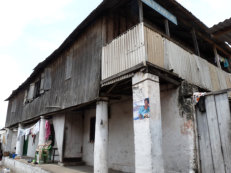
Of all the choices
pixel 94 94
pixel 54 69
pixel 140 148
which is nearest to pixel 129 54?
pixel 94 94

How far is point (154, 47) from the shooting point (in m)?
5.43

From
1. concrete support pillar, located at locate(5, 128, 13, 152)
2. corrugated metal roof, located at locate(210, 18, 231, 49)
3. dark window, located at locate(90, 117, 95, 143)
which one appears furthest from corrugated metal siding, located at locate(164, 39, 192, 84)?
concrete support pillar, located at locate(5, 128, 13, 152)

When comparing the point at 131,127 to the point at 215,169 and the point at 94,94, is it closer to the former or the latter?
the point at 94,94

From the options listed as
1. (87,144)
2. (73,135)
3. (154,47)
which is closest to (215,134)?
(154,47)

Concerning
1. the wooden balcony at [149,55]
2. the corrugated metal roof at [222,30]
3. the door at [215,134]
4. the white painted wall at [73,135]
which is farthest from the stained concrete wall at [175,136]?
the white painted wall at [73,135]

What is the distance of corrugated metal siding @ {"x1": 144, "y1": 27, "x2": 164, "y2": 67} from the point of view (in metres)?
5.24

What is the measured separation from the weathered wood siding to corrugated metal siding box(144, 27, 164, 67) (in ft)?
7.76

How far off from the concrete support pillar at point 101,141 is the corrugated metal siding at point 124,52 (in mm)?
1187

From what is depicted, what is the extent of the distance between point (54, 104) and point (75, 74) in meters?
2.57

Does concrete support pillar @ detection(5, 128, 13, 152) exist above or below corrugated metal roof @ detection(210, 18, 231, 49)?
below

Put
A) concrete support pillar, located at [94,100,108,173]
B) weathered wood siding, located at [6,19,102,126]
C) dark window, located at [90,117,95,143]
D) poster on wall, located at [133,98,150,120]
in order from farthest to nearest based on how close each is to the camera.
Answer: dark window, located at [90,117,95,143], weathered wood siding, located at [6,19,102,126], concrete support pillar, located at [94,100,108,173], poster on wall, located at [133,98,150,120]

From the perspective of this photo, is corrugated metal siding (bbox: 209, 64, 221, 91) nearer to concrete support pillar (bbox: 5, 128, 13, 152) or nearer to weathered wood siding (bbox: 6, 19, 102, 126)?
weathered wood siding (bbox: 6, 19, 102, 126)

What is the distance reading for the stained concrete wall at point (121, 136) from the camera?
755 cm

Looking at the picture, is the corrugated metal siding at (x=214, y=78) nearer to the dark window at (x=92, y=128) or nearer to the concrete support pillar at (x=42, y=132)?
the dark window at (x=92, y=128)
